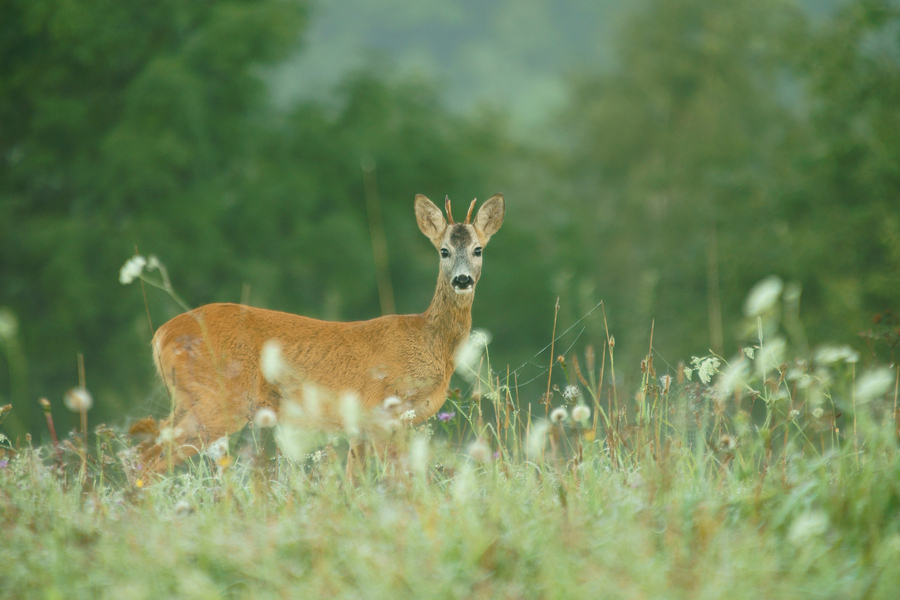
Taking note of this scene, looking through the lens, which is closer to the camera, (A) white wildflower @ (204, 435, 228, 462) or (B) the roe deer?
(A) white wildflower @ (204, 435, 228, 462)

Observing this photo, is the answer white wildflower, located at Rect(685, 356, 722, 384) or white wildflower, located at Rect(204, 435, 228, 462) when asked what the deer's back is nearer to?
white wildflower, located at Rect(204, 435, 228, 462)

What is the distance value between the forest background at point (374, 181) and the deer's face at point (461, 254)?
9.52m

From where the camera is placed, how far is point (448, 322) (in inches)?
227

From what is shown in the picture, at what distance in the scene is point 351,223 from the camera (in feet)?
76.5

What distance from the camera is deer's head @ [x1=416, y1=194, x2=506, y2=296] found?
545 centimetres

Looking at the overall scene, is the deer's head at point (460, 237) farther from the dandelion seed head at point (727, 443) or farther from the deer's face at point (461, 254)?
the dandelion seed head at point (727, 443)

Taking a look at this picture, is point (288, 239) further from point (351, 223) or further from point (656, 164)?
point (656, 164)

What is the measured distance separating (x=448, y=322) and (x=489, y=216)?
0.79 meters

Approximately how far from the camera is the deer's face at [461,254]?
5.46m

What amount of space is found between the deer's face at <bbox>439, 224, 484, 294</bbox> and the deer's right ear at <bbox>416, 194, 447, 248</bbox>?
10.1 inches

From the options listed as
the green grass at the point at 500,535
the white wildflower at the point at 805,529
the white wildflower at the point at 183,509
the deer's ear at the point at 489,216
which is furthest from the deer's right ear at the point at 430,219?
the white wildflower at the point at 805,529

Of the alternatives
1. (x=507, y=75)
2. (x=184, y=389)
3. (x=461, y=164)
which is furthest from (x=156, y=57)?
(x=507, y=75)

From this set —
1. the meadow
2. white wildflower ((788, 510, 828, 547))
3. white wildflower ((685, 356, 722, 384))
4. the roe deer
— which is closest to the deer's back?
the roe deer

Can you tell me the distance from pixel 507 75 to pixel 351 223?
5648cm
